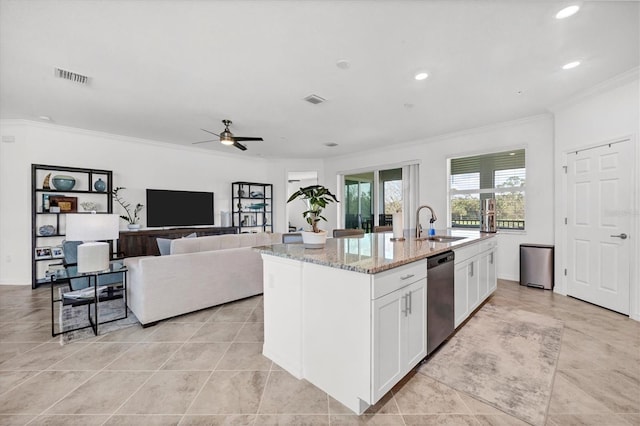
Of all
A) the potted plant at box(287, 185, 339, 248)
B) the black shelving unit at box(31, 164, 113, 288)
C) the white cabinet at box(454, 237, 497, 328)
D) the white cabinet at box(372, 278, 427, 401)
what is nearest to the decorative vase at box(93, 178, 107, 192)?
the black shelving unit at box(31, 164, 113, 288)

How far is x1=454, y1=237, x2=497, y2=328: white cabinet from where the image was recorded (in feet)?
8.32

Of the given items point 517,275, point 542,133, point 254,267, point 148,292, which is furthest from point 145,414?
point 542,133

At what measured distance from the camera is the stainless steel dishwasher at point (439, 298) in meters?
2.05

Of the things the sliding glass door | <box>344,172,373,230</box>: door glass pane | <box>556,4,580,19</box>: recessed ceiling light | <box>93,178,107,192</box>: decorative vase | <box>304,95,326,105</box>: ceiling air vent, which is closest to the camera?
<box>556,4,580,19</box>: recessed ceiling light

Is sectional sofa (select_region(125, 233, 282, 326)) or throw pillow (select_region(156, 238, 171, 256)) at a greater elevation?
throw pillow (select_region(156, 238, 171, 256))

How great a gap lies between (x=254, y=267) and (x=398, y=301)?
243 centimetres

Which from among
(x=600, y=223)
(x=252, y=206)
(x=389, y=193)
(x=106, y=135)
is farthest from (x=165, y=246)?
(x=600, y=223)

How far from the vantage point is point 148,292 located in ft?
9.41

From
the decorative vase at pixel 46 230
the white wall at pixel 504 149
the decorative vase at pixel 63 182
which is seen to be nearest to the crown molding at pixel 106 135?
the decorative vase at pixel 63 182

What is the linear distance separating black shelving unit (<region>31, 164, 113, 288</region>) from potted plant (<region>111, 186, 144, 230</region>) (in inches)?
7.5

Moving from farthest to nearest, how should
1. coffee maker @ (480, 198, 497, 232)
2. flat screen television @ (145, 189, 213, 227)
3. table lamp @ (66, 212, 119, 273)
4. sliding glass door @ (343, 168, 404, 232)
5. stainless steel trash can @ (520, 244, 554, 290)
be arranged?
sliding glass door @ (343, 168, 404, 232) < flat screen television @ (145, 189, 213, 227) < stainless steel trash can @ (520, 244, 554, 290) < coffee maker @ (480, 198, 497, 232) < table lamp @ (66, 212, 119, 273)

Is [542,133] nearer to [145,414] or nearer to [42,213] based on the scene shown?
[145,414]

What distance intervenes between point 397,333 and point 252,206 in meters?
6.03

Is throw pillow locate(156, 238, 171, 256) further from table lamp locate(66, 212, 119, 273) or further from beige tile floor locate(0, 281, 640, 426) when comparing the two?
beige tile floor locate(0, 281, 640, 426)
